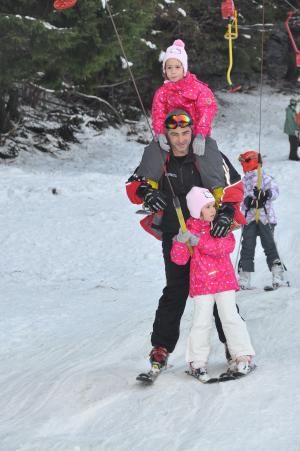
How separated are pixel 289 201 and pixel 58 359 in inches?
374

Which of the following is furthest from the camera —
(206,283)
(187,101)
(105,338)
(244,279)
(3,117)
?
(3,117)

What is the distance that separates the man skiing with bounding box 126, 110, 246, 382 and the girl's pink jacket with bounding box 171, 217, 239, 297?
0.42 feet

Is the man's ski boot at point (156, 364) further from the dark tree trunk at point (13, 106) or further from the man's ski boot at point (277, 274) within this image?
the dark tree trunk at point (13, 106)

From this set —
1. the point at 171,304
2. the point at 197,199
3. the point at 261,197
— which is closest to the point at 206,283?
the point at 171,304

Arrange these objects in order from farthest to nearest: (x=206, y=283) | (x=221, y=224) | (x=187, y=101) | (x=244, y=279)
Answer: (x=244, y=279)
(x=187, y=101)
(x=206, y=283)
(x=221, y=224)

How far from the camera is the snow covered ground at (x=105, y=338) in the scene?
392cm

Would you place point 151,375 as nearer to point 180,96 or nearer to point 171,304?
point 171,304

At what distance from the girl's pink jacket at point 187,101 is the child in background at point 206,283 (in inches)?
28.8

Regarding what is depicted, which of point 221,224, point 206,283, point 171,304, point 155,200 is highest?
point 155,200

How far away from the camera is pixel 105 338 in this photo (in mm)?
6828

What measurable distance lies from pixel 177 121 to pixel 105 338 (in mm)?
2900

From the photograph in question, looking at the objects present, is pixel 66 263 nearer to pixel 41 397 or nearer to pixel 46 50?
pixel 46 50

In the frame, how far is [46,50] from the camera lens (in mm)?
13453

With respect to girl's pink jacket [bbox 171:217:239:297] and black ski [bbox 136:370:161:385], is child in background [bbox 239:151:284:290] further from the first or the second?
black ski [bbox 136:370:161:385]
